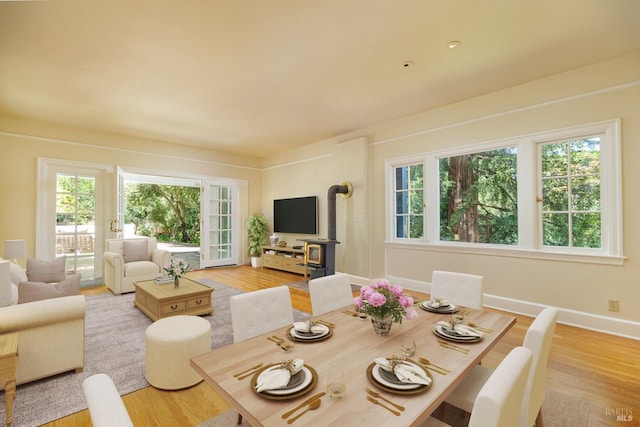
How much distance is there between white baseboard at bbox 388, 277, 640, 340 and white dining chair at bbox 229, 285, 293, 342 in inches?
127

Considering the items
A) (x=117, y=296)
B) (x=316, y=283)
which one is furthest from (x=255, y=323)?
(x=117, y=296)

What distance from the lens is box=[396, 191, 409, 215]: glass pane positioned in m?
4.99

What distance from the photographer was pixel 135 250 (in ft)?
16.7

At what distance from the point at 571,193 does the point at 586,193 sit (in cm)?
13

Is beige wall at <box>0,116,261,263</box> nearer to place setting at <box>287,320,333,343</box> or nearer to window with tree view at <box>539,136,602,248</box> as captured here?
place setting at <box>287,320,333,343</box>

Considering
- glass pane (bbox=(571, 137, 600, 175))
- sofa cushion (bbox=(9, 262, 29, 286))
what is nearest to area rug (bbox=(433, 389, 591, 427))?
glass pane (bbox=(571, 137, 600, 175))

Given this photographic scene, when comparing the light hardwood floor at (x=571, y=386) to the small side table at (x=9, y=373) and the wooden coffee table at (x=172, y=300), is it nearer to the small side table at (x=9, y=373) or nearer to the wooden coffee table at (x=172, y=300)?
the small side table at (x=9, y=373)

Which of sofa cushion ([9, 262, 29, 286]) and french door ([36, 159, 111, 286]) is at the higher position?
french door ([36, 159, 111, 286])

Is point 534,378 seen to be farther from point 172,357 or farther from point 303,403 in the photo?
point 172,357

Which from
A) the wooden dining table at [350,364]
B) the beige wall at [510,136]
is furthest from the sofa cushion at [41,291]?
the beige wall at [510,136]

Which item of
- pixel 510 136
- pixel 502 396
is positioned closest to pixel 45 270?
pixel 502 396

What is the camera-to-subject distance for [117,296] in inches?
176

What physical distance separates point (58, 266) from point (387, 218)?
474 centimetres

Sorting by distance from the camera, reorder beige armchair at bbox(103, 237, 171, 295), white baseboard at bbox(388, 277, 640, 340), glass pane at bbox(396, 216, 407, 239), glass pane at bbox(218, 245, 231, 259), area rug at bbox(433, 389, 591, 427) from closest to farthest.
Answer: area rug at bbox(433, 389, 591, 427), white baseboard at bbox(388, 277, 640, 340), beige armchair at bbox(103, 237, 171, 295), glass pane at bbox(396, 216, 407, 239), glass pane at bbox(218, 245, 231, 259)
